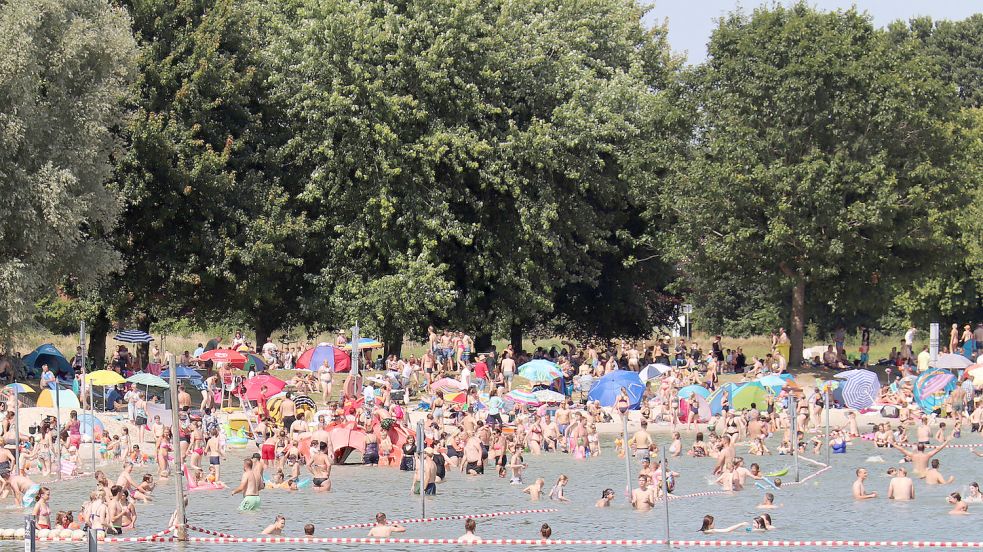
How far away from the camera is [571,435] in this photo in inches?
1620

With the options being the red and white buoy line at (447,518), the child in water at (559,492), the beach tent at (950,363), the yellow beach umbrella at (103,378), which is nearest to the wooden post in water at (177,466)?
the red and white buoy line at (447,518)

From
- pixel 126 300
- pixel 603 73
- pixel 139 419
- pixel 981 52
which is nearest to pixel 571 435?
pixel 139 419

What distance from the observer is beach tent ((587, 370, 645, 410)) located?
1812 inches

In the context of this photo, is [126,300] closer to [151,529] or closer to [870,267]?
[151,529]

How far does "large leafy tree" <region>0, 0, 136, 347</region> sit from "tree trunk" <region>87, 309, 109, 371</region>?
518cm

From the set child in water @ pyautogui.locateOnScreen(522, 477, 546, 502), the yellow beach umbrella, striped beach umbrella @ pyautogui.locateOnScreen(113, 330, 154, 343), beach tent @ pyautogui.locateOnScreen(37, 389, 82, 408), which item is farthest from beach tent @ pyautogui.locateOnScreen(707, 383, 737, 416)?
beach tent @ pyautogui.locateOnScreen(37, 389, 82, 408)

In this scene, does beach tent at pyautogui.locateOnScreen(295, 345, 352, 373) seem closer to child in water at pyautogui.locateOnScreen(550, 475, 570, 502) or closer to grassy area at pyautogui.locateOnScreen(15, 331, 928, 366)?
grassy area at pyautogui.locateOnScreen(15, 331, 928, 366)

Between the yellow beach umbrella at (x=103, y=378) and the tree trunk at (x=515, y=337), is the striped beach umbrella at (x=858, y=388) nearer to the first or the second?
the tree trunk at (x=515, y=337)

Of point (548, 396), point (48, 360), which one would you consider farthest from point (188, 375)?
point (548, 396)

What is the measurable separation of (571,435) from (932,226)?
18528mm

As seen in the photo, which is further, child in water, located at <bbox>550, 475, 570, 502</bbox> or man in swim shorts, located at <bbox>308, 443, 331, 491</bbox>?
man in swim shorts, located at <bbox>308, 443, 331, 491</bbox>

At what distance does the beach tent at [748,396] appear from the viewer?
4506 cm

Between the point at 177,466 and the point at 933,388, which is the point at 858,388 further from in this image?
the point at 177,466

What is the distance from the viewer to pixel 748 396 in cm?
4506
